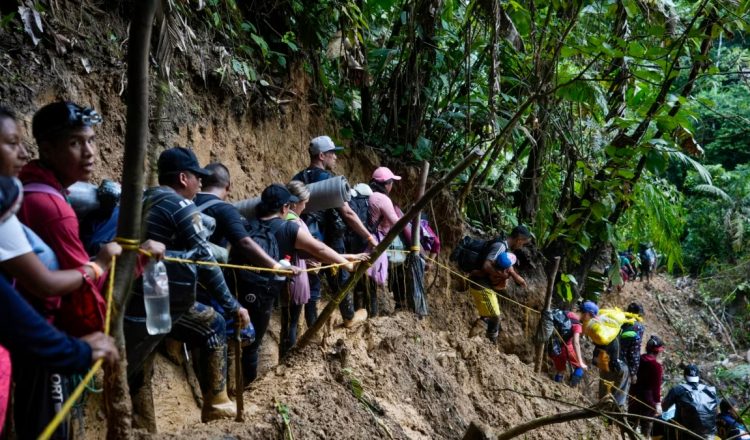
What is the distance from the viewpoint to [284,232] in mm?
5137

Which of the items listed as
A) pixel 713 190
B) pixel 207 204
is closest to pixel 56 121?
pixel 207 204

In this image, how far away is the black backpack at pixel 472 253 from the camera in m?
8.55

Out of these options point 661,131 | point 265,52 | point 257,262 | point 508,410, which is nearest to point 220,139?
point 265,52

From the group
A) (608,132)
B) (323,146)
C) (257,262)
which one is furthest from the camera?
(608,132)

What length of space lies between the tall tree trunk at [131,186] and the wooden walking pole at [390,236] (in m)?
2.30

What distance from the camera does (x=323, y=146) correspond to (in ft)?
22.0

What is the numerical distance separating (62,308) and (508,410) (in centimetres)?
634

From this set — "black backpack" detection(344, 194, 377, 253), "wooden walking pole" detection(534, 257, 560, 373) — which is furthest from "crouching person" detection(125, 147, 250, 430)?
"wooden walking pole" detection(534, 257, 560, 373)

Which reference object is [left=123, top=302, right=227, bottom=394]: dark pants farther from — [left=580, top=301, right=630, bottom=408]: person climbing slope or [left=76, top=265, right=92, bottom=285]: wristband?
[left=580, top=301, right=630, bottom=408]: person climbing slope

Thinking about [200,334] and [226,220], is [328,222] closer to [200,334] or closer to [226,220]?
[226,220]

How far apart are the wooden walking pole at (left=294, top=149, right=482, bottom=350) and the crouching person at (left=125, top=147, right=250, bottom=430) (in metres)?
0.93

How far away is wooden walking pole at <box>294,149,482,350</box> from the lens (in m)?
4.43

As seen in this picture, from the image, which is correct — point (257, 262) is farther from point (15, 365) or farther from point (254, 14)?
point (254, 14)

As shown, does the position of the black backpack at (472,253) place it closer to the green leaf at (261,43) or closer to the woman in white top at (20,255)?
the green leaf at (261,43)
